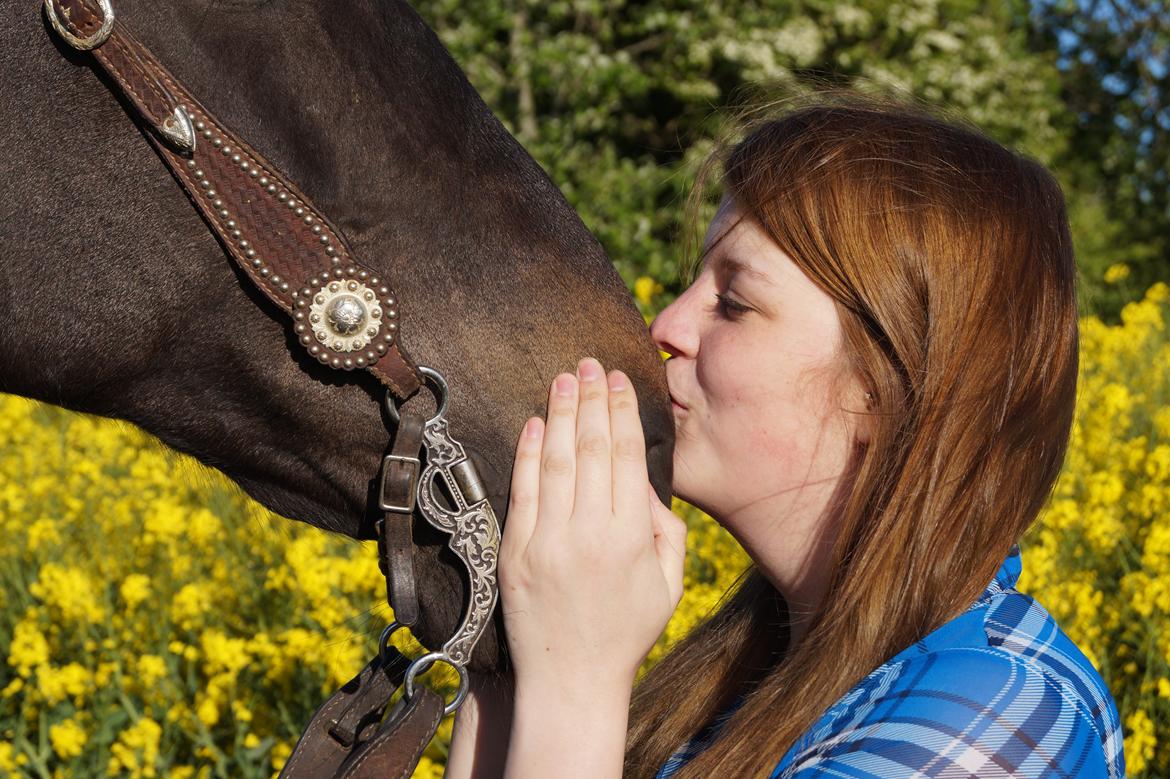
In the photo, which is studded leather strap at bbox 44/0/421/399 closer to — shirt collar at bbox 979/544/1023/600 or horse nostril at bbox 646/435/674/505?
horse nostril at bbox 646/435/674/505

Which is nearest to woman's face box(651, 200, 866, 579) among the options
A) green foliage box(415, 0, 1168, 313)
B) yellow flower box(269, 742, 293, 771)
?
yellow flower box(269, 742, 293, 771)

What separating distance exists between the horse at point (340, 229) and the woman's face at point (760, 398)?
113 mm

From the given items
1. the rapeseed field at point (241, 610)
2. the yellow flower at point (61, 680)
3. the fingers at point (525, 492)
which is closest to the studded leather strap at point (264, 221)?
the fingers at point (525, 492)

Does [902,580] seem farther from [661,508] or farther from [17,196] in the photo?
[17,196]

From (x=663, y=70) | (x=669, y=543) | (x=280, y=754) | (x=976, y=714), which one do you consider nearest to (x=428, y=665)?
(x=669, y=543)

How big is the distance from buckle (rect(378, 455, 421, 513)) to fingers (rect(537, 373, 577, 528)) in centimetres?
18

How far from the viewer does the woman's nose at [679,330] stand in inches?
71.0

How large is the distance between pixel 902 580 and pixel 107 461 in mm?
4105

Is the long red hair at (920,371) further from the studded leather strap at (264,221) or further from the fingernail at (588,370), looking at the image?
the studded leather strap at (264,221)

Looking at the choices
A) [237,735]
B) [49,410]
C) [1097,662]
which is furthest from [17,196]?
[49,410]

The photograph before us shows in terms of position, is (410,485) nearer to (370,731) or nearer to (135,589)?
(370,731)

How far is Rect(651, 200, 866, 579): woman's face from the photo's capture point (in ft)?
5.58

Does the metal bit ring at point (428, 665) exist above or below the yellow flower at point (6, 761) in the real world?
above

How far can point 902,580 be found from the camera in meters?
1.59
